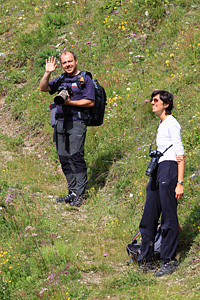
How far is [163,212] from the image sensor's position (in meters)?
5.15

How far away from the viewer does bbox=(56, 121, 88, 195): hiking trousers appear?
7.64m

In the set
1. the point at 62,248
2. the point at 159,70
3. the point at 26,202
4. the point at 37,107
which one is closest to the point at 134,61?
the point at 159,70

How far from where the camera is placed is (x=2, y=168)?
9141 millimetres

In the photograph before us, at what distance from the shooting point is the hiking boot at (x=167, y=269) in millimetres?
5160

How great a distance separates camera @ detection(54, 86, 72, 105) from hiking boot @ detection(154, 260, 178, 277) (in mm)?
3197

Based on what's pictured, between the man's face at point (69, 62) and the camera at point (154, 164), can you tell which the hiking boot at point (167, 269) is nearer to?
the camera at point (154, 164)

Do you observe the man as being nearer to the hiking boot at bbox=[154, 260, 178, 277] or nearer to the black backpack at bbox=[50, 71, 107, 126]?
the black backpack at bbox=[50, 71, 107, 126]

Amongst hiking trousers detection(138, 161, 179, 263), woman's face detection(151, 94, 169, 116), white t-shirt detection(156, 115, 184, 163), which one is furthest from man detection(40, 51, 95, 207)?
hiking trousers detection(138, 161, 179, 263)

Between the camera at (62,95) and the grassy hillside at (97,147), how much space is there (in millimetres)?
A: 1561

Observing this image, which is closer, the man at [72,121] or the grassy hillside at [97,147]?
the grassy hillside at [97,147]

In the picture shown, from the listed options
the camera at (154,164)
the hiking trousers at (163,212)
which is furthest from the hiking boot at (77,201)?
the camera at (154,164)

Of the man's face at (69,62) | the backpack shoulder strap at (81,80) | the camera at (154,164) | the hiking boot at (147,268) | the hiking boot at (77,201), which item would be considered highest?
the man's face at (69,62)

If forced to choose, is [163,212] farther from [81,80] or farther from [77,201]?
[81,80]

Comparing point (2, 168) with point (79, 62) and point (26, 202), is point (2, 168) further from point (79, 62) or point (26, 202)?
point (79, 62)
